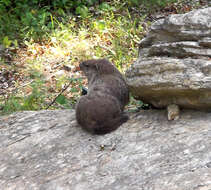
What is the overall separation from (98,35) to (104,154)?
183 inches

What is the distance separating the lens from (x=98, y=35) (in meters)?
7.61

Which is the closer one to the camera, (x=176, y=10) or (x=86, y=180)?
(x=86, y=180)

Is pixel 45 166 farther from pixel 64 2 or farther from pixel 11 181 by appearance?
pixel 64 2

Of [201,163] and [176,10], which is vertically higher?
[176,10]

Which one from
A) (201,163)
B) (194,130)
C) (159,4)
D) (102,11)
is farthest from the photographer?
(159,4)

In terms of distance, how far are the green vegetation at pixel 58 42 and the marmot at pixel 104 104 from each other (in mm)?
1460

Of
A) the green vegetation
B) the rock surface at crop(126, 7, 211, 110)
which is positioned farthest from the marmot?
the green vegetation

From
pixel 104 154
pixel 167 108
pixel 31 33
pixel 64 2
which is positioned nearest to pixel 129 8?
pixel 64 2

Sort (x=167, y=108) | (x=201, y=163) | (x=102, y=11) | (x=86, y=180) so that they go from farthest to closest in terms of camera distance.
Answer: (x=102, y=11) → (x=167, y=108) → (x=86, y=180) → (x=201, y=163)

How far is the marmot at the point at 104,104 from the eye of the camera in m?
3.75

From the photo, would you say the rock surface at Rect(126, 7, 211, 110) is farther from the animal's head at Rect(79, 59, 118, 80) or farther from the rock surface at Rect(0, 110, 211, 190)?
the animal's head at Rect(79, 59, 118, 80)

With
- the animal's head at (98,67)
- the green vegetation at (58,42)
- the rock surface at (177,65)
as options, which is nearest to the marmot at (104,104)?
the animal's head at (98,67)

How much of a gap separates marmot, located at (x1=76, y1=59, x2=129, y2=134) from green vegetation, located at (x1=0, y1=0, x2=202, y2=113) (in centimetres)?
146

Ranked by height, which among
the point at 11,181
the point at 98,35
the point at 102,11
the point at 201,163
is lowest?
the point at 11,181
